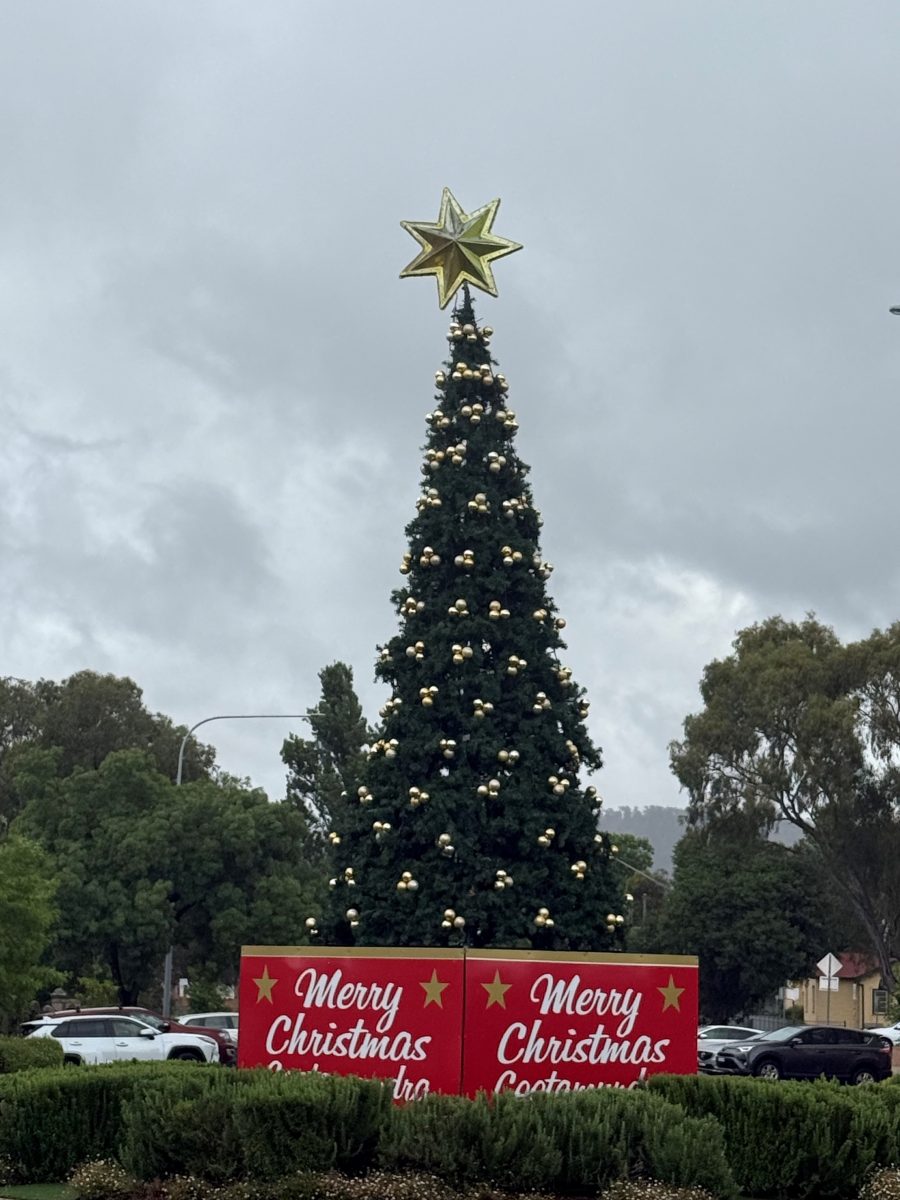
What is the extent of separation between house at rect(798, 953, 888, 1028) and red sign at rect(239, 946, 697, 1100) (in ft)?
197

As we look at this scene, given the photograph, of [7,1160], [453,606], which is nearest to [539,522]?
[453,606]

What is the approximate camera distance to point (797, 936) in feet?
193

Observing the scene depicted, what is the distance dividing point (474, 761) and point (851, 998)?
6480cm

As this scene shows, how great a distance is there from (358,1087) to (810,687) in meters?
46.7

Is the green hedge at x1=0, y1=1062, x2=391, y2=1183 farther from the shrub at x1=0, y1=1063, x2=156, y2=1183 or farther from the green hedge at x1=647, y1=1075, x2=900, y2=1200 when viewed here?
the green hedge at x1=647, y1=1075, x2=900, y2=1200

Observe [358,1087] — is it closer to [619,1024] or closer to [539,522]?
[619,1024]

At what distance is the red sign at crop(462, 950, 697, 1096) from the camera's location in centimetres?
1545

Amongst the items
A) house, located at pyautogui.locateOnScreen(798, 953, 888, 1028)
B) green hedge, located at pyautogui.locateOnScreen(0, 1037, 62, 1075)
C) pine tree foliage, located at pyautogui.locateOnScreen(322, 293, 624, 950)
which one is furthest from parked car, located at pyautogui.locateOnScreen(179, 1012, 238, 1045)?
house, located at pyautogui.locateOnScreen(798, 953, 888, 1028)

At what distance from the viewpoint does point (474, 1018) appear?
611 inches

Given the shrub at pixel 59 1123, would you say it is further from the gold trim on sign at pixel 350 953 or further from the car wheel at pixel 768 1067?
the car wheel at pixel 768 1067

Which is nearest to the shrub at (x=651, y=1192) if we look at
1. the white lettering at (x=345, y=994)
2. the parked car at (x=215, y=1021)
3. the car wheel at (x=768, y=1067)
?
the white lettering at (x=345, y=994)

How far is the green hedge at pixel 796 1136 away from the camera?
12.9 m

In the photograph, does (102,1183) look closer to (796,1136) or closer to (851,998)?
(796,1136)

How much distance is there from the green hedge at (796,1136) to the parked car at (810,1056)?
23.6 metres
